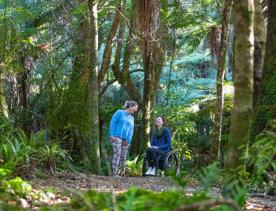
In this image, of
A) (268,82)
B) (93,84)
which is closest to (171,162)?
(93,84)

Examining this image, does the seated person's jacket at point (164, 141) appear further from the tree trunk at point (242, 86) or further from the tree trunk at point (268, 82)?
the tree trunk at point (242, 86)

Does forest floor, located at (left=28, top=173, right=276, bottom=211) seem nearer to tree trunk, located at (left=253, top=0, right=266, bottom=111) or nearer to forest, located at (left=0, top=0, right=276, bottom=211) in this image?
forest, located at (left=0, top=0, right=276, bottom=211)

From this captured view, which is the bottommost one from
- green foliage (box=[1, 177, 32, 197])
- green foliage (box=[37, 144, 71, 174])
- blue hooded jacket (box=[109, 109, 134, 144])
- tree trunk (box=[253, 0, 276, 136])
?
green foliage (box=[1, 177, 32, 197])

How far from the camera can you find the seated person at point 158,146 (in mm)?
10391

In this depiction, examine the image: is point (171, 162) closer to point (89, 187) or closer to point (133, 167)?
point (133, 167)

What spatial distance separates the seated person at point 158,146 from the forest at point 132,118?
29 millimetres

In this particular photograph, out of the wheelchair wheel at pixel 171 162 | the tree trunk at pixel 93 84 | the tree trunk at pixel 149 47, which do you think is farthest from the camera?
the wheelchair wheel at pixel 171 162

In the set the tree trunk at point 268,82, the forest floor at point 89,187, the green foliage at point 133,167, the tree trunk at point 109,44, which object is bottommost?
the green foliage at point 133,167

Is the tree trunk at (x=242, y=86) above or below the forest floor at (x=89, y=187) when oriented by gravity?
above

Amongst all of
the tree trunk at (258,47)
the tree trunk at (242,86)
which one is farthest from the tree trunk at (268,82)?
the tree trunk at (242,86)

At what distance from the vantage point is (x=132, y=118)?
10.1m

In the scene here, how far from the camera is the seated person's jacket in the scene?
10.5 metres

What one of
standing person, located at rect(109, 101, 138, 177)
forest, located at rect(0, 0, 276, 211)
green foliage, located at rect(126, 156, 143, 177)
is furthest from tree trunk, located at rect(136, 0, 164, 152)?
standing person, located at rect(109, 101, 138, 177)

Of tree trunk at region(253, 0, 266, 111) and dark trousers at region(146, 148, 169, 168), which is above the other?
tree trunk at region(253, 0, 266, 111)
